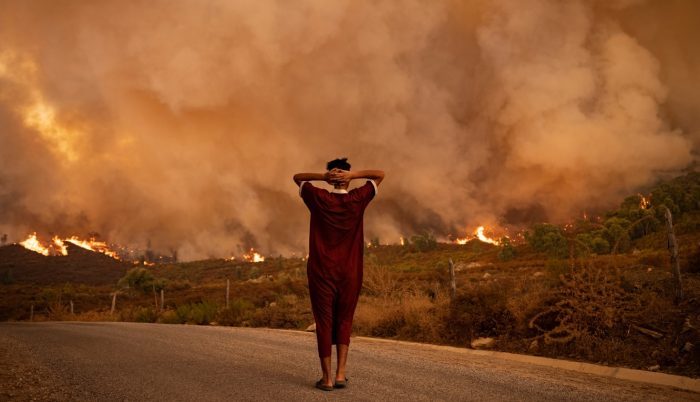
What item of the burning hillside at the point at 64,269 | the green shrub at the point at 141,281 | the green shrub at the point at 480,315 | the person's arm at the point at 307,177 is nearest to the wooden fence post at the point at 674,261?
the green shrub at the point at 480,315

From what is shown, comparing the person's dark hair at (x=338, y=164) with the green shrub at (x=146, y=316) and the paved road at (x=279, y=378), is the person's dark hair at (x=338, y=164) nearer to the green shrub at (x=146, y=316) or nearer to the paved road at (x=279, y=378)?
the paved road at (x=279, y=378)

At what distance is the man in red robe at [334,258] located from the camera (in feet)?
15.1

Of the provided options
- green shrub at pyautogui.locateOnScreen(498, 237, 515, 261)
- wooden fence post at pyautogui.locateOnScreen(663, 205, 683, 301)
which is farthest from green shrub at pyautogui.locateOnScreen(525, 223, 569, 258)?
wooden fence post at pyautogui.locateOnScreen(663, 205, 683, 301)

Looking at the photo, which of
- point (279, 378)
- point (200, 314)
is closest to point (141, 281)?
point (200, 314)

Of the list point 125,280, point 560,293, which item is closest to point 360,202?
point 560,293

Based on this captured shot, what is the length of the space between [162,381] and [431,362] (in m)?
3.81

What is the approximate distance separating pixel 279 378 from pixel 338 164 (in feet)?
8.64

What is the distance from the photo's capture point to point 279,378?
518cm

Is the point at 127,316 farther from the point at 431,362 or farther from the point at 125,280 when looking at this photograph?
the point at 125,280

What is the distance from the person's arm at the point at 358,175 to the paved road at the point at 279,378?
7.21ft

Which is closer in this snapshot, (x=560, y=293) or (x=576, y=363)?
(x=576, y=363)

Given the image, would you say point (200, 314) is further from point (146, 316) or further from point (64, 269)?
point (64, 269)

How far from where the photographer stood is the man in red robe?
4602mm

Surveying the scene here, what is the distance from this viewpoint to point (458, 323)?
405 inches
